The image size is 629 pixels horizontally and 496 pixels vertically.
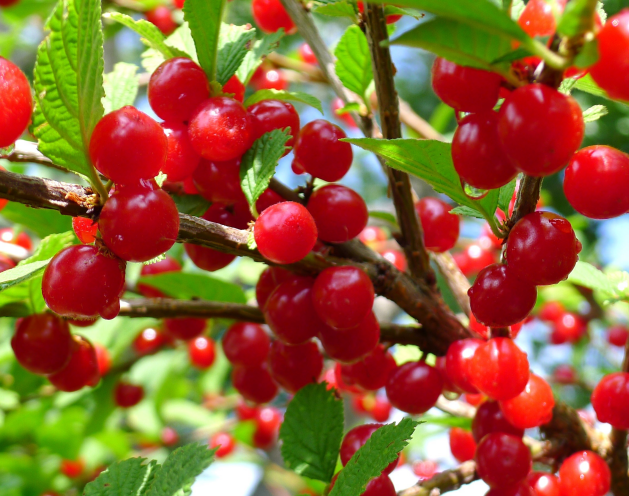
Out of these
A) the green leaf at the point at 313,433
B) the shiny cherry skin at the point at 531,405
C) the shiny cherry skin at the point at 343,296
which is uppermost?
the shiny cherry skin at the point at 343,296

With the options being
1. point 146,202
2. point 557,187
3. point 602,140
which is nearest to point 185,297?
point 146,202

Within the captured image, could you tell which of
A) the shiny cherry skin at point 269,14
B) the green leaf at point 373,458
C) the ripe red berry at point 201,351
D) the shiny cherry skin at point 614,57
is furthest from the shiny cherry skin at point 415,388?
the ripe red berry at point 201,351

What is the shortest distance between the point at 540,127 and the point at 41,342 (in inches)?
31.3

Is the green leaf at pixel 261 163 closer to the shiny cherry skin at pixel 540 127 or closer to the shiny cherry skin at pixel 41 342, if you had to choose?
the shiny cherry skin at pixel 540 127

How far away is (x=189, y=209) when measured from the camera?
812 mm

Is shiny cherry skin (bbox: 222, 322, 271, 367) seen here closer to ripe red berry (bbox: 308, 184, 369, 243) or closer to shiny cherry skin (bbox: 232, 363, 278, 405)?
shiny cherry skin (bbox: 232, 363, 278, 405)

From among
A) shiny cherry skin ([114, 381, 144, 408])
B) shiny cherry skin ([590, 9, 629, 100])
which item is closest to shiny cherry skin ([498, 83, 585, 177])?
shiny cherry skin ([590, 9, 629, 100])

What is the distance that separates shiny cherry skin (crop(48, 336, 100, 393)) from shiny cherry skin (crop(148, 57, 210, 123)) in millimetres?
479

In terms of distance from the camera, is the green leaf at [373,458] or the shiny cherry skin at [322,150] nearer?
the green leaf at [373,458]

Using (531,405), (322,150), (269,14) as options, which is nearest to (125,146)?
(322,150)

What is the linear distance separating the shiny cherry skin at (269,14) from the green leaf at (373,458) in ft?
3.24

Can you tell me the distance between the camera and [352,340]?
83 centimetres

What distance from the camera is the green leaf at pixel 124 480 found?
71 centimetres

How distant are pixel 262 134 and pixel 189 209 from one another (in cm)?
15
